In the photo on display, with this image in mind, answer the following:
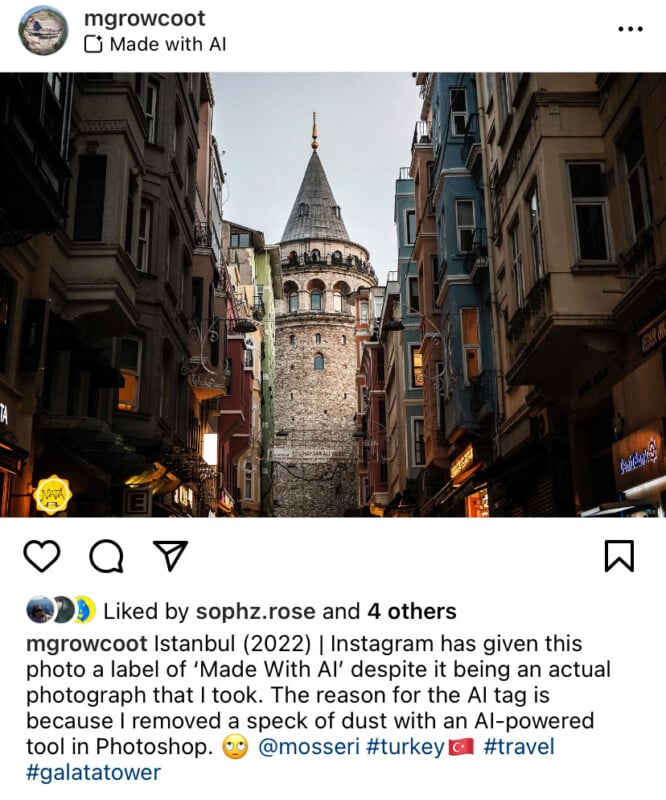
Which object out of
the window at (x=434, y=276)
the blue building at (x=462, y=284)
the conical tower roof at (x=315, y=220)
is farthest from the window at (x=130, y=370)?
the conical tower roof at (x=315, y=220)

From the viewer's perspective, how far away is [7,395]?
7.65 m

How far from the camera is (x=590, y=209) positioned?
28.6 feet

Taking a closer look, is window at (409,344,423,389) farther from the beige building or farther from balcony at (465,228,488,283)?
the beige building

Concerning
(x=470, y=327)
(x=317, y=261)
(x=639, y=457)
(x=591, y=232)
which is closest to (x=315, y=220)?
(x=317, y=261)

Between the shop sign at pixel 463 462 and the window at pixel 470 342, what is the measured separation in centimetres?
132

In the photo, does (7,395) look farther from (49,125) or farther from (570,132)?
(570,132)

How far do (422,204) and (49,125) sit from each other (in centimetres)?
1312

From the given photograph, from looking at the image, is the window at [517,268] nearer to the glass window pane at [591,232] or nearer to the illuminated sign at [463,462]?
the glass window pane at [591,232]

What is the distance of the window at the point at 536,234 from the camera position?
30.8 ft

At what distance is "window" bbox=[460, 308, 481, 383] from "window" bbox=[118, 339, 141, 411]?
6.80 meters
